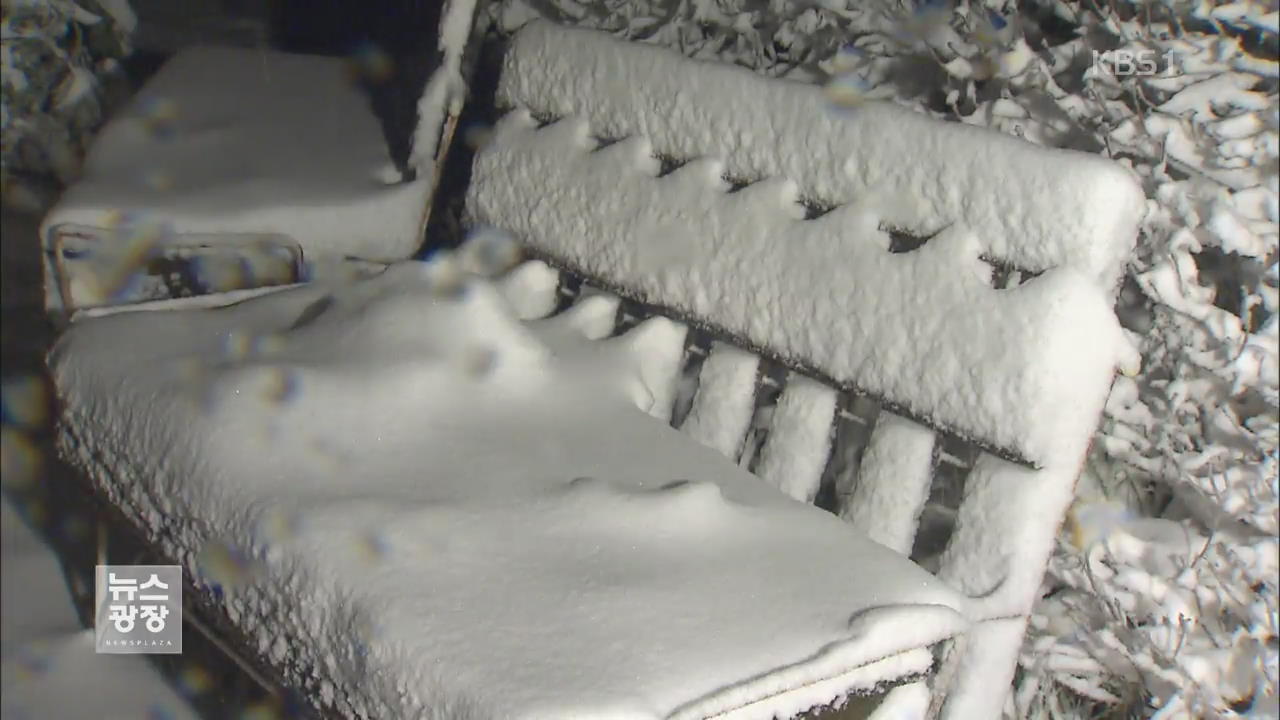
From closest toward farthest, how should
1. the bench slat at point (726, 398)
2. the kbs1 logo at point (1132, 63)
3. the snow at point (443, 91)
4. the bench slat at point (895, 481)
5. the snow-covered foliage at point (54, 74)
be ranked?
1. the kbs1 logo at point (1132, 63)
2. the bench slat at point (895, 481)
3. the bench slat at point (726, 398)
4. the snow at point (443, 91)
5. the snow-covered foliage at point (54, 74)

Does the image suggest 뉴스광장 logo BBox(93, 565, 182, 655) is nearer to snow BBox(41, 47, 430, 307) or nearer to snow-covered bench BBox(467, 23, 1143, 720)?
snow BBox(41, 47, 430, 307)

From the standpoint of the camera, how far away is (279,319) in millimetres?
1956

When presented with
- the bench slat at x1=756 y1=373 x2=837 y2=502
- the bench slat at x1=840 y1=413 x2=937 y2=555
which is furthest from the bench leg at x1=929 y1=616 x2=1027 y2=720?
the bench slat at x1=756 y1=373 x2=837 y2=502

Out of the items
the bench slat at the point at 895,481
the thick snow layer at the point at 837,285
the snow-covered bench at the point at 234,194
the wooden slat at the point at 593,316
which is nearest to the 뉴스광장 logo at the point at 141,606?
the snow-covered bench at the point at 234,194

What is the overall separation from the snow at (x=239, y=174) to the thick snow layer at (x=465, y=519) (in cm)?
42

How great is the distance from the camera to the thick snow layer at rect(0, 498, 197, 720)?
83.0 inches

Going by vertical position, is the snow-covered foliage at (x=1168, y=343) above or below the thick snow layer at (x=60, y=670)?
above

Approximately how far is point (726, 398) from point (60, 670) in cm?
148

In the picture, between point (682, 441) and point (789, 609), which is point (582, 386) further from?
point (789, 609)

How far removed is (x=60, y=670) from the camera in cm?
225

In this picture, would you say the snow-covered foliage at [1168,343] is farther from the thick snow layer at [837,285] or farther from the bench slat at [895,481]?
the bench slat at [895,481]

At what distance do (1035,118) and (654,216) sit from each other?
2.13ft

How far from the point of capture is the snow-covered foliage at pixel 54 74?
11.5ft

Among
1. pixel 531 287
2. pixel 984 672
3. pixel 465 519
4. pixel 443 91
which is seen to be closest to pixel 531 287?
pixel 531 287
